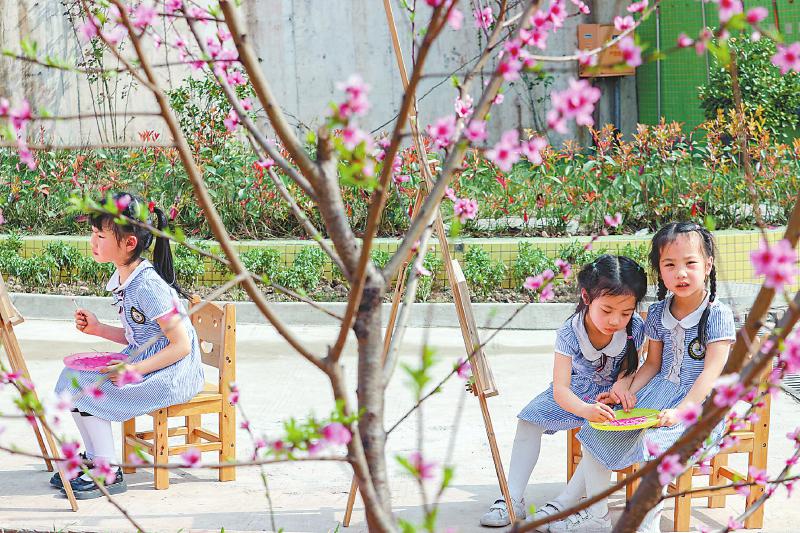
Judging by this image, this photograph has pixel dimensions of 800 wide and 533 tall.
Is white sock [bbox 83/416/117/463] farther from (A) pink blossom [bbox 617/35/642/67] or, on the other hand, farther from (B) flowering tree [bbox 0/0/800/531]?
(A) pink blossom [bbox 617/35/642/67]

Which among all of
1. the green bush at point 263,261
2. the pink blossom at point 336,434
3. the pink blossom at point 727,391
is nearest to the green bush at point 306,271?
the green bush at point 263,261

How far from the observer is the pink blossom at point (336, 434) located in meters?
1.43

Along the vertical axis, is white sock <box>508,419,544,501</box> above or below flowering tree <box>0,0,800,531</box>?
below

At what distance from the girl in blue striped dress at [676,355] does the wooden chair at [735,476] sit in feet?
0.46

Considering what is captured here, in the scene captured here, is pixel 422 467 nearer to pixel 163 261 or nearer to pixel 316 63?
pixel 163 261

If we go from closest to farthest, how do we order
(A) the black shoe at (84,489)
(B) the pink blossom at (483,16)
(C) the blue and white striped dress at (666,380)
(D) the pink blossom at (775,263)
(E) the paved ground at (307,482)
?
(D) the pink blossom at (775,263) → (B) the pink blossom at (483,16) → (C) the blue and white striped dress at (666,380) → (E) the paved ground at (307,482) → (A) the black shoe at (84,489)

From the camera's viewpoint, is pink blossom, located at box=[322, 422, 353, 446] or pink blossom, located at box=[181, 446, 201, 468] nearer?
pink blossom, located at box=[322, 422, 353, 446]

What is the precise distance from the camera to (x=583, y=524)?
2967 millimetres

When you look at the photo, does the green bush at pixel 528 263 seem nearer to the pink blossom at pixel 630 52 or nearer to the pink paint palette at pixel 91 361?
the pink paint palette at pixel 91 361

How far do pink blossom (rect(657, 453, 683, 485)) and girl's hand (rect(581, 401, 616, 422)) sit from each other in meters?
1.39

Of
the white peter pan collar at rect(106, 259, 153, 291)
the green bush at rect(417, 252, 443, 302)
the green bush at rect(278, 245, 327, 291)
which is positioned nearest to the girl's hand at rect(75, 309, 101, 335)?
the white peter pan collar at rect(106, 259, 153, 291)

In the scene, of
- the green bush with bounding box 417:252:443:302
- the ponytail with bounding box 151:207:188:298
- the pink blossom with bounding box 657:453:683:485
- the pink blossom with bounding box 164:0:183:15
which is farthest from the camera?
the green bush with bounding box 417:252:443:302

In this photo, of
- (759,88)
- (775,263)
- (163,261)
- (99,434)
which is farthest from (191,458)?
(759,88)

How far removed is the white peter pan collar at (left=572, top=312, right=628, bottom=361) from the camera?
3150 millimetres
